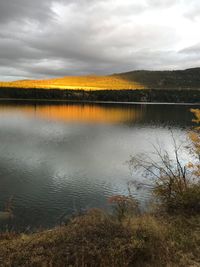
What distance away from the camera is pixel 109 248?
7215 mm

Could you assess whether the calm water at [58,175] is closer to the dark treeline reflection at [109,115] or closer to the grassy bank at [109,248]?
the grassy bank at [109,248]

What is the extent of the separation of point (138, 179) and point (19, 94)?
169436 millimetres

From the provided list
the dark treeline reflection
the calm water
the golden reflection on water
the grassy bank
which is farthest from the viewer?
the golden reflection on water

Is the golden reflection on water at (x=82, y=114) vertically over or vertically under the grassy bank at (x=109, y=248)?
under

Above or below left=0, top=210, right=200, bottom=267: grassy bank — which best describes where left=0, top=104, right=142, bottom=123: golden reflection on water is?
below

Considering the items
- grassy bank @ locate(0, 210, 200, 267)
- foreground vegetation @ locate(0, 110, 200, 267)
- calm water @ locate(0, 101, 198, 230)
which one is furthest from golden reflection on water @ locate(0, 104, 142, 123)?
grassy bank @ locate(0, 210, 200, 267)

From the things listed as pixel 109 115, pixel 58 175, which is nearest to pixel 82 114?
pixel 109 115

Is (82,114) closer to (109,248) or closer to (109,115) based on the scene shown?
(109,115)

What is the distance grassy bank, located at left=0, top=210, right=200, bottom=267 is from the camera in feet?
22.7

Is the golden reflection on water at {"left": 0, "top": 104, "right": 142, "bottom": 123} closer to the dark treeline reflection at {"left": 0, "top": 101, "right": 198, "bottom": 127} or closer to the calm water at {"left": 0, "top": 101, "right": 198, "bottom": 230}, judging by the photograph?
the dark treeline reflection at {"left": 0, "top": 101, "right": 198, "bottom": 127}

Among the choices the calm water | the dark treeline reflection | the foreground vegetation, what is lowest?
the calm water

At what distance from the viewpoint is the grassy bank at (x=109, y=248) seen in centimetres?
691

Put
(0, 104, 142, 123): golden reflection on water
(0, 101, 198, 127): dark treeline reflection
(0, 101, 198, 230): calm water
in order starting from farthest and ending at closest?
(0, 104, 142, 123): golden reflection on water → (0, 101, 198, 127): dark treeline reflection → (0, 101, 198, 230): calm water

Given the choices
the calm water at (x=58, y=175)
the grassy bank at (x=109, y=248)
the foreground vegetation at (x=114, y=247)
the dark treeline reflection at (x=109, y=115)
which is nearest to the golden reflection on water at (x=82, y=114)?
the dark treeline reflection at (x=109, y=115)
